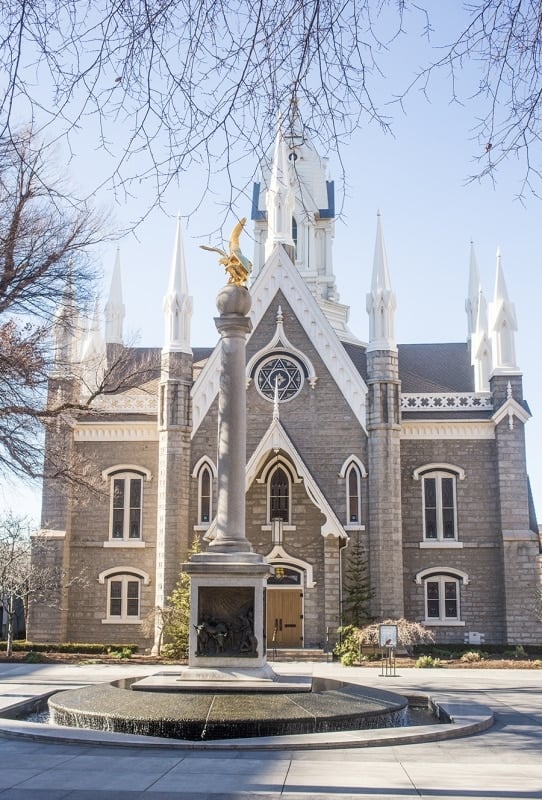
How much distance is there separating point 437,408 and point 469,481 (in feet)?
10.2

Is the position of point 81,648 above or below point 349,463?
below

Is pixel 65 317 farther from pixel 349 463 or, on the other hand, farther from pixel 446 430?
pixel 446 430

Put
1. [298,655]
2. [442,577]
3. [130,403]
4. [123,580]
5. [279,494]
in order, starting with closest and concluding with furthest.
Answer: [298,655], [279,494], [442,577], [123,580], [130,403]

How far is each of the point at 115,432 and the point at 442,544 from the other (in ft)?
44.7

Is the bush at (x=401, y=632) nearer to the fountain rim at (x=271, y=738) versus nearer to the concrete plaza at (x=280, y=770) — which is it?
the concrete plaza at (x=280, y=770)

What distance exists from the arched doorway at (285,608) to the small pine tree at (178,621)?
126 inches

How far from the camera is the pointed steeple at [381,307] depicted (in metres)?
36.2

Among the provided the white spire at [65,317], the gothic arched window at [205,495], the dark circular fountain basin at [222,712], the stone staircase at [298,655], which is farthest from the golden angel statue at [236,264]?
the gothic arched window at [205,495]

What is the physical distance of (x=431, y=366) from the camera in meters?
43.6

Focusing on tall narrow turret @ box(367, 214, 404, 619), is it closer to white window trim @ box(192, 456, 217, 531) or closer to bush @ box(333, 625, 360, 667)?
bush @ box(333, 625, 360, 667)

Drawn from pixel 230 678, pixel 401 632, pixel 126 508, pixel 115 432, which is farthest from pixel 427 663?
pixel 115 432

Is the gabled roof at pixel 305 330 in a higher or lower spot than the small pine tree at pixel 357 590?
higher

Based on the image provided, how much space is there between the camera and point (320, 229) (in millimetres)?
49344

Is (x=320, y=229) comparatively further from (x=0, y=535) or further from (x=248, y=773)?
(x=248, y=773)
